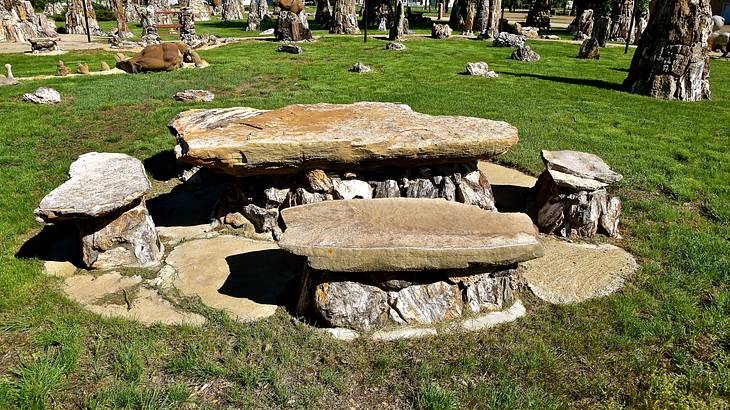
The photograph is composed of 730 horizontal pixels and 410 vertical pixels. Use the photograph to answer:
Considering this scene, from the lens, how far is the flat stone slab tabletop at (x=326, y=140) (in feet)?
15.4

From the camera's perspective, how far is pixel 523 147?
8.38 m

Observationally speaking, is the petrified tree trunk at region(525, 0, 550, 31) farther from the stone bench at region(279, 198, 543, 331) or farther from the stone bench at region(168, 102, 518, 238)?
the stone bench at region(279, 198, 543, 331)

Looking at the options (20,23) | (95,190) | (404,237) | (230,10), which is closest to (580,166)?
(404,237)

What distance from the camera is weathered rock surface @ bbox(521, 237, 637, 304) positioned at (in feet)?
14.5

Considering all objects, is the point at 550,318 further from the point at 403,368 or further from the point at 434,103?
the point at 434,103

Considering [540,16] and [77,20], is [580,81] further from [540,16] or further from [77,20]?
[77,20]

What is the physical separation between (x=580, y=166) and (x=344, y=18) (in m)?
24.5

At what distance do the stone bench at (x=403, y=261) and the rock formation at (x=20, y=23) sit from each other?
2821 cm

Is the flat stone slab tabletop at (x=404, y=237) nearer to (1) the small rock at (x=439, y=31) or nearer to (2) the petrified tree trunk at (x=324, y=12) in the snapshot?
(1) the small rock at (x=439, y=31)

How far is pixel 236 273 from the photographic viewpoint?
15.2ft

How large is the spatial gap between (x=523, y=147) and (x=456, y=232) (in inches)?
203

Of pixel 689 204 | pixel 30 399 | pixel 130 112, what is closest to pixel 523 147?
pixel 689 204

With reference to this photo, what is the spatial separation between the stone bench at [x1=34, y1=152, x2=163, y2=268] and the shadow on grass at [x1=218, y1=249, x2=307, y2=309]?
3.05ft

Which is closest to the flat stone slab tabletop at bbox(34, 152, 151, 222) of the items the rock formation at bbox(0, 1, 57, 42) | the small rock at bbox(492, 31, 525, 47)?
the small rock at bbox(492, 31, 525, 47)
